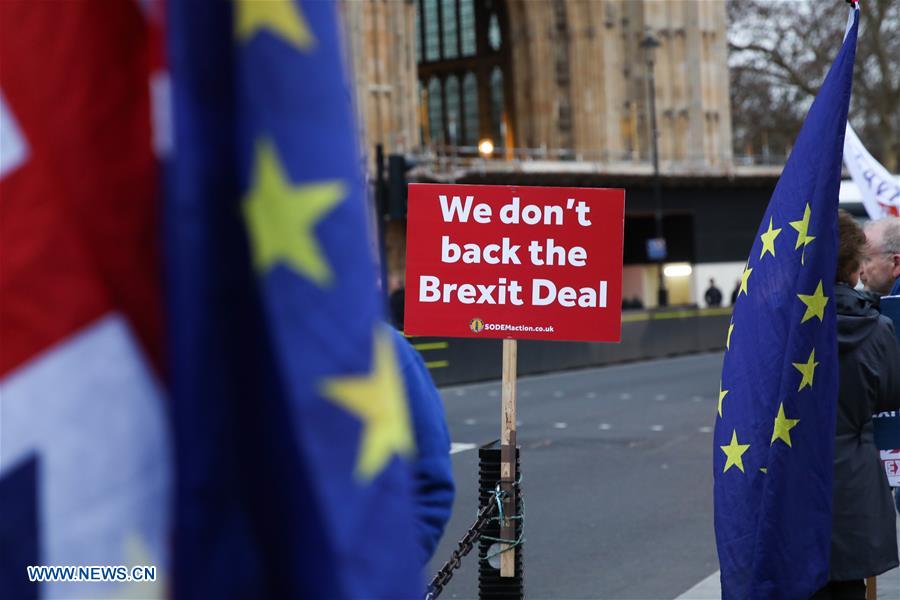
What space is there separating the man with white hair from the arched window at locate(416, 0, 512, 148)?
49.4m

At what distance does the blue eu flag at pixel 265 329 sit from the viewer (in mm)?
1354

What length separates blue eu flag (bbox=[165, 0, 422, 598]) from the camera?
1354 mm

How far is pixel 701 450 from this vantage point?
43.0 feet

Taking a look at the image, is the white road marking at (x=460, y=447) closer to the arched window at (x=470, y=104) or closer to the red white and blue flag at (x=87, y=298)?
the red white and blue flag at (x=87, y=298)

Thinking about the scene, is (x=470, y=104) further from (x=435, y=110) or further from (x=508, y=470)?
(x=508, y=470)

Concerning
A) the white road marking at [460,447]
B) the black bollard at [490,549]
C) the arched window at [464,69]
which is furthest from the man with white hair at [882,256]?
the arched window at [464,69]

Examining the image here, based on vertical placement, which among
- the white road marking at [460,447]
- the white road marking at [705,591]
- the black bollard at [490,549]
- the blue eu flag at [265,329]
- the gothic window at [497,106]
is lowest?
the white road marking at [460,447]

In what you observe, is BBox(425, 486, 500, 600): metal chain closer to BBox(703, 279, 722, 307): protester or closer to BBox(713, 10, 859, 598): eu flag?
BBox(713, 10, 859, 598): eu flag

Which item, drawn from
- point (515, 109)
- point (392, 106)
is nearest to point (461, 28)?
point (515, 109)

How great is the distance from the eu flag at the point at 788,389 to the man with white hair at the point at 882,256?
1023 millimetres

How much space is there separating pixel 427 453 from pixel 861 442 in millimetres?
2071

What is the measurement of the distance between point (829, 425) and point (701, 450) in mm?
9262

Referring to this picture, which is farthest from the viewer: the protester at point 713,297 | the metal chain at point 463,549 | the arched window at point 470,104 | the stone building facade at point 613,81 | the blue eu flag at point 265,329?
the arched window at point 470,104

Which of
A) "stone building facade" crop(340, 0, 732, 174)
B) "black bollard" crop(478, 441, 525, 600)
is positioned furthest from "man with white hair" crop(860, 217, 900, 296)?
"stone building facade" crop(340, 0, 732, 174)
